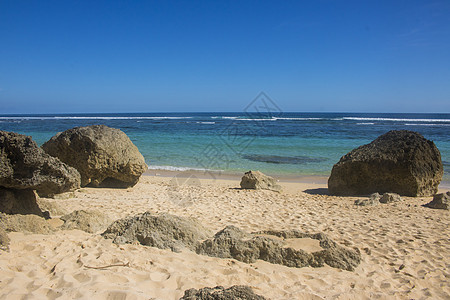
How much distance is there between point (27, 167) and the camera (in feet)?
11.8

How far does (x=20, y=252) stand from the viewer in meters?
2.87

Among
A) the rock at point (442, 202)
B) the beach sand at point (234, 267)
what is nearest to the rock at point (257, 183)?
the beach sand at point (234, 267)

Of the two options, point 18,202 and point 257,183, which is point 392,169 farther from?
point 18,202

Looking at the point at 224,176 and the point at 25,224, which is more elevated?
the point at 25,224

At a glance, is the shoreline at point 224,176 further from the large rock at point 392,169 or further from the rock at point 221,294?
the rock at point 221,294

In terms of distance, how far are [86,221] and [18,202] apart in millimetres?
861

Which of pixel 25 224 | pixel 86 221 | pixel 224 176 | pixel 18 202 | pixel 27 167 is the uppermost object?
pixel 27 167

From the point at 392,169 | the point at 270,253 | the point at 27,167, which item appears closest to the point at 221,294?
the point at 270,253

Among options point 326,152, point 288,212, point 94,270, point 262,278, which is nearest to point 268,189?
point 288,212

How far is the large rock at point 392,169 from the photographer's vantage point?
26.6 ft

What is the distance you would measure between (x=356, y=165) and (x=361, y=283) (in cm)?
599

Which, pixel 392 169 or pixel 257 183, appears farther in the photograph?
pixel 257 183

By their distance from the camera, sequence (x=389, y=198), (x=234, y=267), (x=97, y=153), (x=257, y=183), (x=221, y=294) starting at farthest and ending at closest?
1. (x=257, y=183)
2. (x=97, y=153)
3. (x=389, y=198)
4. (x=234, y=267)
5. (x=221, y=294)

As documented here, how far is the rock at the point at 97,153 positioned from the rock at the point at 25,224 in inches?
154
